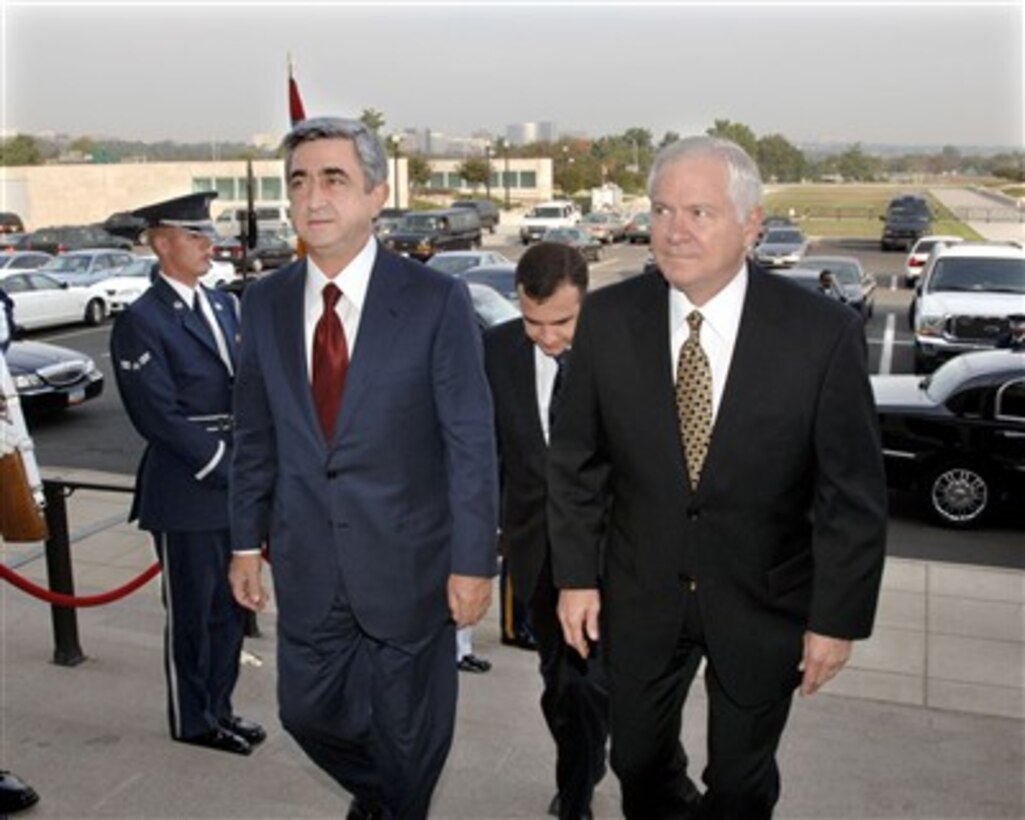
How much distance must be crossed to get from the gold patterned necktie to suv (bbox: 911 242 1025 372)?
13.3 meters

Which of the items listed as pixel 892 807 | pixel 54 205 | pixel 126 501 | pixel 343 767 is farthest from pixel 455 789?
pixel 54 205

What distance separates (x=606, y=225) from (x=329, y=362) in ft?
155

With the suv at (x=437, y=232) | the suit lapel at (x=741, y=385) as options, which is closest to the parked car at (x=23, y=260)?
the suv at (x=437, y=232)

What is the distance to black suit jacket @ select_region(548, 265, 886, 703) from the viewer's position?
9.12 ft

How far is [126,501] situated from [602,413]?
273 inches

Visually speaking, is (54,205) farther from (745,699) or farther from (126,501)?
(745,699)

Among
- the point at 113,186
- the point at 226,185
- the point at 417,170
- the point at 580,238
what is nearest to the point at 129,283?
the point at 580,238

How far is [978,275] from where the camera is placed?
17.9 meters

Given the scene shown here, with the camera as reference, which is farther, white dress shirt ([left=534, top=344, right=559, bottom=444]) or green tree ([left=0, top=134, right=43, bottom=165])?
green tree ([left=0, top=134, right=43, bottom=165])

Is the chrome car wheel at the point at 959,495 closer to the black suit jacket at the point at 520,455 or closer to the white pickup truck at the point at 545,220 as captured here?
the black suit jacket at the point at 520,455

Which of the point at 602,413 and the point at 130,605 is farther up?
the point at 602,413

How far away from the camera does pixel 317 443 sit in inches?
128

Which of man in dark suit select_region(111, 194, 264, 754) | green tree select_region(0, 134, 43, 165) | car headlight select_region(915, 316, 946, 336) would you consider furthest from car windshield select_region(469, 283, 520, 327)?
green tree select_region(0, 134, 43, 165)

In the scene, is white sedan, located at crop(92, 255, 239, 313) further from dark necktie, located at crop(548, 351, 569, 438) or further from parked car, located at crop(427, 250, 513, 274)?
dark necktie, located at crop(548, 351, 569, 438)
